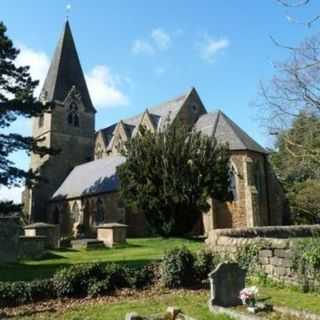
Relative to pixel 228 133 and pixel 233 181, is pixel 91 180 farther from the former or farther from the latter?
pixel 233 181

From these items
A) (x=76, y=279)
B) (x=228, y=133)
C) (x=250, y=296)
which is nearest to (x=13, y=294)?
(x=76, y=279)

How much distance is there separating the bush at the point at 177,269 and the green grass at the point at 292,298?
Result: 89.9 inches

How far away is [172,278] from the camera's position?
12.5m

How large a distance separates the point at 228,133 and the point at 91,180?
46.6 ft

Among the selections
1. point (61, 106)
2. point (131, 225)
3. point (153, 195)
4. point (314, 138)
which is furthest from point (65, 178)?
point (314, 138)

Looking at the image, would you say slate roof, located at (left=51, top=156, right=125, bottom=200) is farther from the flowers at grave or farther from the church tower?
the flowers at grave

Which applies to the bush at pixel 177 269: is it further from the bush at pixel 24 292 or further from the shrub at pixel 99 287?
the bush at pixel 24 292

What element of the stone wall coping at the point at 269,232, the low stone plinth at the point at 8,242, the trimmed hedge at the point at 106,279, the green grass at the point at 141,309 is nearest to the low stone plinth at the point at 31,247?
the low stone plinth at the point at 8,242

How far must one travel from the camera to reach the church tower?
50888 millimetres

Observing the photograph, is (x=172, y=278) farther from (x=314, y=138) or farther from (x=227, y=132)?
(x=227, y=132)

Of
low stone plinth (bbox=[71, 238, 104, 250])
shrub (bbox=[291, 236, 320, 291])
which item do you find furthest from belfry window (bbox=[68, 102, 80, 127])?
shrub (bbox=[291, 236, 320, 291])

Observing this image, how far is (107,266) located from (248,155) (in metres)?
23.5

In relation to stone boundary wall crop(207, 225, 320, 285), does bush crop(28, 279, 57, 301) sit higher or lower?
lower

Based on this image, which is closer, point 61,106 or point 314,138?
point 314,138
